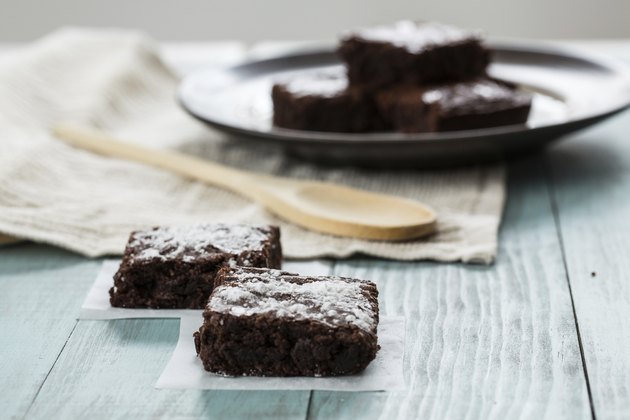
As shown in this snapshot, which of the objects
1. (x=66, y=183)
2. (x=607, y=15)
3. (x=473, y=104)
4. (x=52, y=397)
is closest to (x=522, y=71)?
(x=473, y=104)

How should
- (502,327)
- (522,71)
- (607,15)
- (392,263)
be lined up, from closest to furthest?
(502,327) < (392,263) < (522,71) < (607,15)

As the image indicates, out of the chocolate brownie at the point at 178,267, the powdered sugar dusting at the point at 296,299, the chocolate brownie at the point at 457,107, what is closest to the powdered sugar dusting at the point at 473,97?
the chocolate brownie at the point at 457,107

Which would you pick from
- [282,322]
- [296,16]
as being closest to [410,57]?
[282,322]

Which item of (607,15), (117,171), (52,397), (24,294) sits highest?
(52,397)

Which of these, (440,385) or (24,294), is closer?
(440,385)

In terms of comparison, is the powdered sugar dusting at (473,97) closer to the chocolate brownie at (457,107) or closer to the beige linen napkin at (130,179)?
the chocolate brownie at (457,107)

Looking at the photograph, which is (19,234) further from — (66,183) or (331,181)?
(331,181)
